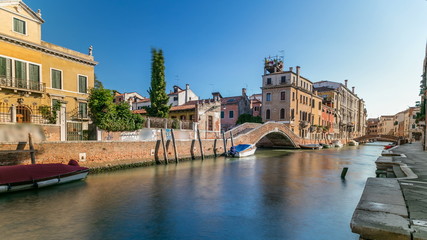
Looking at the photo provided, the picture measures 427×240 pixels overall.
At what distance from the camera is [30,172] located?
9.38 metres

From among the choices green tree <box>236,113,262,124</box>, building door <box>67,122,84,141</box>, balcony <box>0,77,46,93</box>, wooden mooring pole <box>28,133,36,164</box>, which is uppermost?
balcony <box>0,77,46,93</box>

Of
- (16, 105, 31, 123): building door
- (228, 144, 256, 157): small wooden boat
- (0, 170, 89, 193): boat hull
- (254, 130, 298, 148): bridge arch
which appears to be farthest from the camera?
(254, 130, 298, 148): bridge arch

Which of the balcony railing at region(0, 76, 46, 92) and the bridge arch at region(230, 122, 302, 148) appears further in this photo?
the bridge arch at region(230, 122, 302, 148)

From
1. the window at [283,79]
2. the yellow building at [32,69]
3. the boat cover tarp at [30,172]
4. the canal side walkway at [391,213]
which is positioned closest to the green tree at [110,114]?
the yellow building at [32,69]

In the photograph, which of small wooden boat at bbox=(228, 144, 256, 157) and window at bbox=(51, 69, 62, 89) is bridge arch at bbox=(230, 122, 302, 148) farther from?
window at bbox=(51, 69, 62, 89)

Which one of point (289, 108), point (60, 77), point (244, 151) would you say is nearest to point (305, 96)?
point (289, 108)

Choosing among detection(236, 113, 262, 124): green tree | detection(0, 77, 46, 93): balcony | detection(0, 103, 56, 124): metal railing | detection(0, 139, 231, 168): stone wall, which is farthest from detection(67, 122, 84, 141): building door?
detection(236, 113, 262, 124): green tree

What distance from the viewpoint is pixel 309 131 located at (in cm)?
3791

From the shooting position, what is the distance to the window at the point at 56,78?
15.8m

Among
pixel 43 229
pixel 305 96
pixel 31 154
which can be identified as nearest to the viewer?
pixel 43 229

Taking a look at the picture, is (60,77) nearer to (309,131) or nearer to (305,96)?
(305,96)

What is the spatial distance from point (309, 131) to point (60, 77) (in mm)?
34379

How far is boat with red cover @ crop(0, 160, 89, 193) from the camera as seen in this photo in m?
8.79

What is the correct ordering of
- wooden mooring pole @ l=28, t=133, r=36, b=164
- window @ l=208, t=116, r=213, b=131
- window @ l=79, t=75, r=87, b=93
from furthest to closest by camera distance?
window @ l=208, t=116, r=213, b=131
window @ l=79, t=75, r=87, b=93
wooden mooring pole @ l=28, t=133, r=36, b=164
